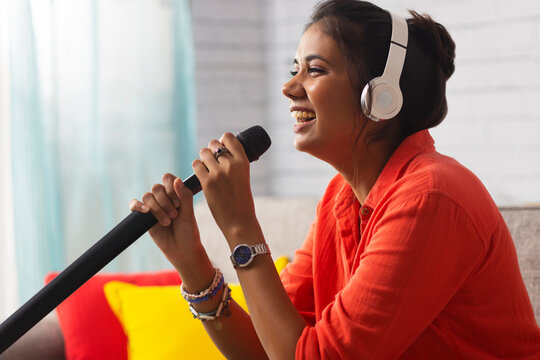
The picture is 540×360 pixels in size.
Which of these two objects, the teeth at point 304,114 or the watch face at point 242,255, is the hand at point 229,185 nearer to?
the watch face at point 242,255

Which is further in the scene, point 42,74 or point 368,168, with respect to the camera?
point 42,74

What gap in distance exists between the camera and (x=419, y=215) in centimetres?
90

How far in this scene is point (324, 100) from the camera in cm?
108

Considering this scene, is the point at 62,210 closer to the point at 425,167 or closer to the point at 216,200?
the point at 216,200

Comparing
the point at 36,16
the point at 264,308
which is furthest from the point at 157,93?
the point at 264,308

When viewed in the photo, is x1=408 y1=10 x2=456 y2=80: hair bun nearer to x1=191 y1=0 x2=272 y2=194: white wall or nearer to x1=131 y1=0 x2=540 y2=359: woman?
x1=131 y1=0 x2=540 y2=359: woman

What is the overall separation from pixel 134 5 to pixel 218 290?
1682 mm

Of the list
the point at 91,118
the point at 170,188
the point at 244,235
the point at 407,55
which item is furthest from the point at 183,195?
the point at 91,118

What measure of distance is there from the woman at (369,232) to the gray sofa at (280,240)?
1.32ft

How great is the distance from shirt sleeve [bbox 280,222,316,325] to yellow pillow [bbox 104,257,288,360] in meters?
0.34

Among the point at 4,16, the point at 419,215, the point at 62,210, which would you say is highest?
the point at 4,16

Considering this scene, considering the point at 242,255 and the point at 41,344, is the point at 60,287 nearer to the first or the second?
the point at 242,255

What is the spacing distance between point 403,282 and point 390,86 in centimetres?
33

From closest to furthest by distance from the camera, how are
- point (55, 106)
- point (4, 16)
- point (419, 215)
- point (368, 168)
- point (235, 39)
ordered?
point (419, 215), point (368, 168), point (4, 16), point (55, 106), point (235, 39)
